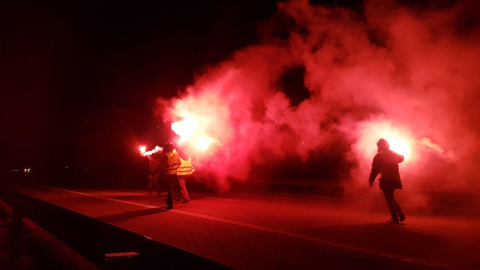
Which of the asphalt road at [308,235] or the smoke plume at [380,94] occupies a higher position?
the smoke plume at [380,94]

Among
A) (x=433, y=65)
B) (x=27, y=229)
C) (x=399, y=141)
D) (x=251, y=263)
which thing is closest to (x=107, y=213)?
(x=27, y=229)

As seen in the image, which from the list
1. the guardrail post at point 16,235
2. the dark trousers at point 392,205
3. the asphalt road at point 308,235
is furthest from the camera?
the dark trousers at point 392,205

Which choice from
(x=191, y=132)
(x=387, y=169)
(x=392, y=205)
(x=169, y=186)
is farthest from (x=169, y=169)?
(x=191, y=132)

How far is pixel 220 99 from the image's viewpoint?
61.2 feet

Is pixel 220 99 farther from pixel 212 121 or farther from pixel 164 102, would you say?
pixel 164 102

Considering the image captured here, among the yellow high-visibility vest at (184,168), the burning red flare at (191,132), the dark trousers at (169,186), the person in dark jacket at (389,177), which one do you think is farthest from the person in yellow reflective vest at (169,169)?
the burning red flare at (191,132)

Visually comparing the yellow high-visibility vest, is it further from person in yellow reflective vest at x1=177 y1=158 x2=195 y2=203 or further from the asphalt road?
the asphalt road

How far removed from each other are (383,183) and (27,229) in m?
7.61

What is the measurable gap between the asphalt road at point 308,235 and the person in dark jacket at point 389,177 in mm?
366

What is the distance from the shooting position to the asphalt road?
19.9 feet

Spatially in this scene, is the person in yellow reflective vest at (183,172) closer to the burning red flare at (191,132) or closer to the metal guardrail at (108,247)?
the burning red flare at (191,132)

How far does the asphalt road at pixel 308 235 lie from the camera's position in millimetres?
6070

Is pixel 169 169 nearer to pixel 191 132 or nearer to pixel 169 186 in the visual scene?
pixel 169 186

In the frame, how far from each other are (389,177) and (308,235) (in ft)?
8.77
